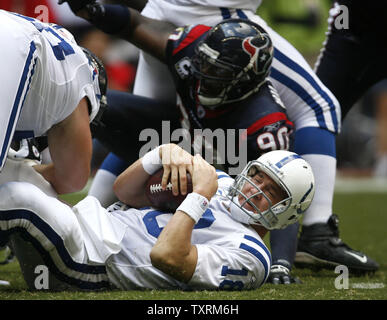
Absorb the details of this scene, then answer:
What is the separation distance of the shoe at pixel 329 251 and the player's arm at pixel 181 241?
3.43 ft

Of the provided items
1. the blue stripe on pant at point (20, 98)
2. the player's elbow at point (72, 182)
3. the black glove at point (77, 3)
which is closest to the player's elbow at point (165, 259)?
the player's elbow at point (72, 182)

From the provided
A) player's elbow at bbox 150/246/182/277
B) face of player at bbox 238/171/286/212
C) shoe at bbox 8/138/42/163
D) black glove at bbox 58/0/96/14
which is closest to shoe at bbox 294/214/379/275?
face of player at bbox 238/171/286/212

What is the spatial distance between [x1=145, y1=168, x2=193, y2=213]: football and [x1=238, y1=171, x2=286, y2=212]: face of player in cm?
20

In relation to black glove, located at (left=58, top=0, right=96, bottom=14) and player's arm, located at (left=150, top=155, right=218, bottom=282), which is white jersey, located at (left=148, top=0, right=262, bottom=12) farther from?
player's arm, located at (left=150, top=155, right=218, bottom=282)

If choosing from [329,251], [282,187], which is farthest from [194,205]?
[329,251]

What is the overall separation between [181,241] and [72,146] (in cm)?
50

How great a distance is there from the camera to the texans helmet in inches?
131

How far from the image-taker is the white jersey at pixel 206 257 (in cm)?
257

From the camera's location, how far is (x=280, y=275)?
300 cm

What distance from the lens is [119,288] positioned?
104 inches

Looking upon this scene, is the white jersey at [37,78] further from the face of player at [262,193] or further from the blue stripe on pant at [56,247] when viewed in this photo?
the face of player at [262,193]
